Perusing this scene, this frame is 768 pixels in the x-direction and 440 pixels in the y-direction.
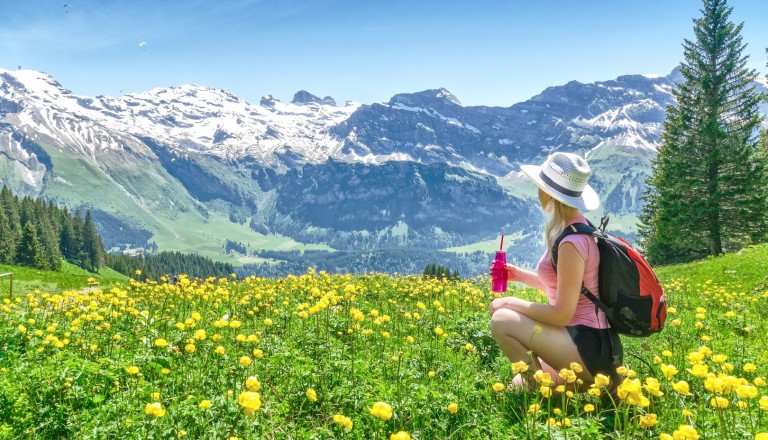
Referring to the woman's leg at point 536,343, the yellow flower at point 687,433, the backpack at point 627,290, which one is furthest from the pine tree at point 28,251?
the yellow flower at point 687,433

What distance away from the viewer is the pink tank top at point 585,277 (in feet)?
15.7

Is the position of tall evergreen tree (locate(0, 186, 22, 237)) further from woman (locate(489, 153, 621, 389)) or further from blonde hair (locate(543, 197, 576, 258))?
blonde hair (locate(543, 197, 576, 258))

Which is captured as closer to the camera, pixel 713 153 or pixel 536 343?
pixel 536 343

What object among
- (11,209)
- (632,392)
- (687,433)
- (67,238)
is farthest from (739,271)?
(67,238)

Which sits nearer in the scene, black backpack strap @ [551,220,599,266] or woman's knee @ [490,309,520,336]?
black backpack strap @ [551,220,599,266]

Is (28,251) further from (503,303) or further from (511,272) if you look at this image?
(503,303)

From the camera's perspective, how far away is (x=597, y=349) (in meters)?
4.96

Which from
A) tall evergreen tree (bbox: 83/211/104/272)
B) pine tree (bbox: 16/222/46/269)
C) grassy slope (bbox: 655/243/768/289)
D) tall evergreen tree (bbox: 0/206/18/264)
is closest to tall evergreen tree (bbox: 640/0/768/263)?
grassy slope (bbox: 655/243/768/289)

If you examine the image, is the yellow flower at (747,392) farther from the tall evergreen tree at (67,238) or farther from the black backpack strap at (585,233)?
the tall evergreen tree at (67,238)

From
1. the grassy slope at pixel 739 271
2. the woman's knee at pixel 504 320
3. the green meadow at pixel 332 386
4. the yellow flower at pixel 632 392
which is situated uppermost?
the yellow flower at pixel 632 392

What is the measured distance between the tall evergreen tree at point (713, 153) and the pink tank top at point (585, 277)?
94.6 feet

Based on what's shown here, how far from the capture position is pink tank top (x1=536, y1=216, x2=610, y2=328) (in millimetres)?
4773

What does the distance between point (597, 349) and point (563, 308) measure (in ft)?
1.95

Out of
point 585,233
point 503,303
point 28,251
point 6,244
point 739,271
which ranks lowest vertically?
point 28,251
